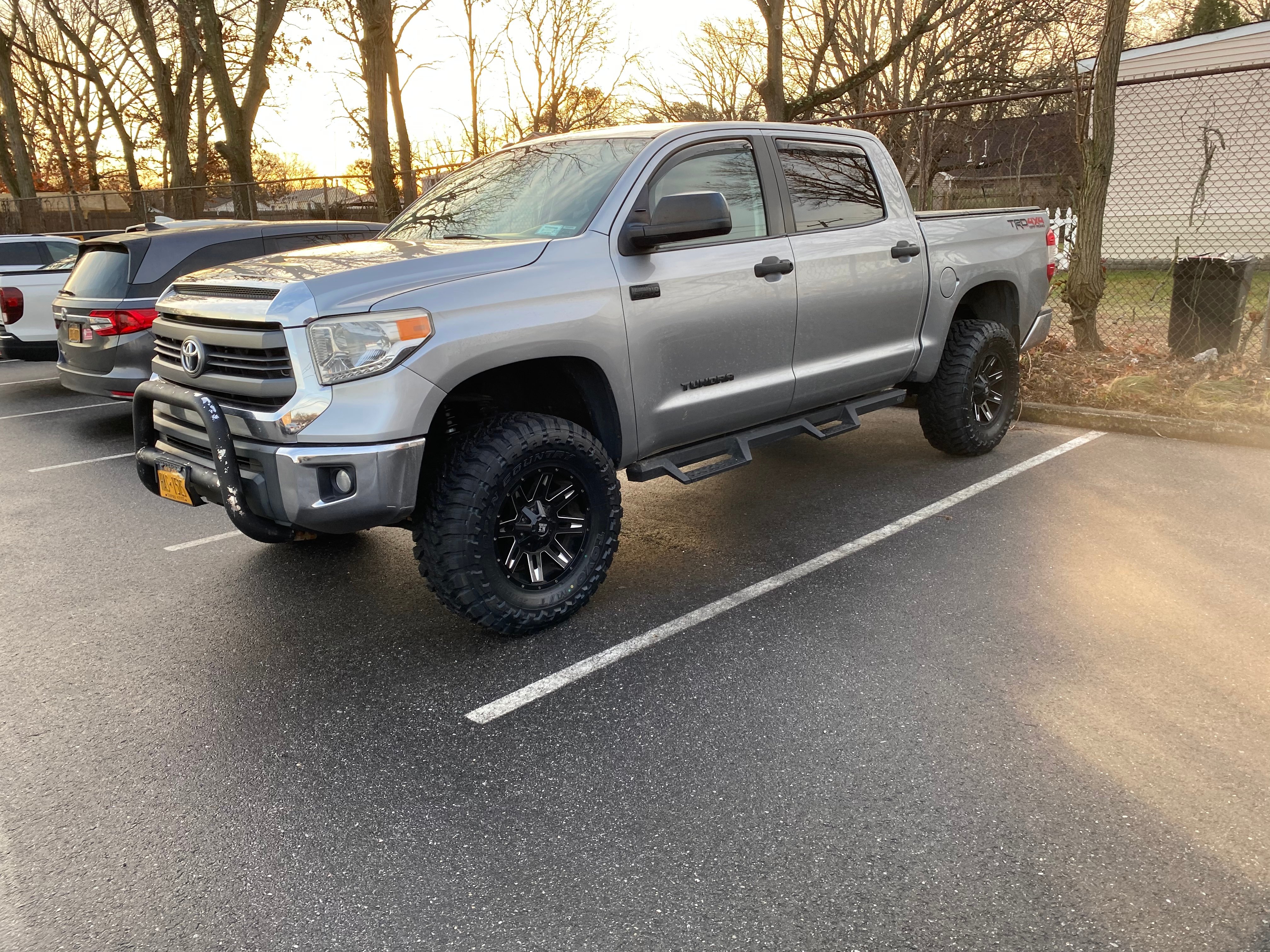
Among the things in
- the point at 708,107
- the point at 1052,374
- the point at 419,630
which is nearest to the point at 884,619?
the point at 419,630

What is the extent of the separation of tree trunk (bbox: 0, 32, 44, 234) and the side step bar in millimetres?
29651

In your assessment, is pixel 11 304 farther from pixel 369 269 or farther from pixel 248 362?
pixel 369 269

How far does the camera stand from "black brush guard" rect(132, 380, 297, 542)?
3486 mm

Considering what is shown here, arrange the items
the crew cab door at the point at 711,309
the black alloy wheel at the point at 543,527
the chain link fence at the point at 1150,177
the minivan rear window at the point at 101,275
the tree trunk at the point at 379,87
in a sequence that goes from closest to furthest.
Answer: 1. the black alloy wheel at the point at 543,527
2. the crew cab door at the point at 711,309
3. the minivan rear window at the point at 101,275
4. the tree trunk at the point at 379,87
5. the chain link fence at the point at 1150,177

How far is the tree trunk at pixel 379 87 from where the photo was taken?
1340cm

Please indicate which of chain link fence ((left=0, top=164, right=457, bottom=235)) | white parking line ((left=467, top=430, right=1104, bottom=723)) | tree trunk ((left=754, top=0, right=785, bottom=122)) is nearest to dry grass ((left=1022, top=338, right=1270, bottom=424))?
white parking line ((left=467, top=430, right=1104, bottom=723))

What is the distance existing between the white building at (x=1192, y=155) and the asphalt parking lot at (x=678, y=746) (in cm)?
1526

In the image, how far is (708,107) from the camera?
35.6 meters

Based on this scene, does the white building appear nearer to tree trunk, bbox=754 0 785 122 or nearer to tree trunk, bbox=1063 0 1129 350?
tree trunk, bbox=754 0 785 122

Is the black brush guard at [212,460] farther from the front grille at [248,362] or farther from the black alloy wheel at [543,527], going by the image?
the black alloy wheel at [543,527]

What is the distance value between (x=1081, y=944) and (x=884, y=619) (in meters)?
1.82

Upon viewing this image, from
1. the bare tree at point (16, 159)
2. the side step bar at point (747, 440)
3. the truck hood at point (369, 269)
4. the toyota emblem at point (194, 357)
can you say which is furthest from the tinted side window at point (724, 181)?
the bare tree at point (16, 159)

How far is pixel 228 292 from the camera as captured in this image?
145 inches

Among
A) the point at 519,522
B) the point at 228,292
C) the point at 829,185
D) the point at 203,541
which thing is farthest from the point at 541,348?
the point at 203,541
